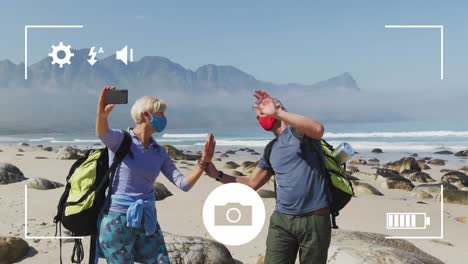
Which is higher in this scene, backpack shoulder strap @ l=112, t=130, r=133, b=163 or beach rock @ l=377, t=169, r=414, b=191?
backpack shoulder strap @ l=112, t=130, r=133, b=163

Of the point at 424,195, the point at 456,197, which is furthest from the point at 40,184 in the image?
the point at 456,197

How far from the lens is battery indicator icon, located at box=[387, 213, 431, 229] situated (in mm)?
10488

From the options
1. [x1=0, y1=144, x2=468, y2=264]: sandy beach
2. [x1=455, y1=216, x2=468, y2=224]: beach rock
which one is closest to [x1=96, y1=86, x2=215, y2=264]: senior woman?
[x1=0, y1=144, x2=468, y2=264]: sandy beach

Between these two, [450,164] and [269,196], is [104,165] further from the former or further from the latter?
[450,164]

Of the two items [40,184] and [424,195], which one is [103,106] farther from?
[424,195]

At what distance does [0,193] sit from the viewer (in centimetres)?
1212

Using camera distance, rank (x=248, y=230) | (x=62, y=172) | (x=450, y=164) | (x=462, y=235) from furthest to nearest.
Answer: (x=450, y=164) → (x=62, y=172) → (x=462, y=235) → (x=248, y=230)

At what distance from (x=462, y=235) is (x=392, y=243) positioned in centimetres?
365

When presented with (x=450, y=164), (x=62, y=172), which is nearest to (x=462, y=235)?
(x=62, y=172)

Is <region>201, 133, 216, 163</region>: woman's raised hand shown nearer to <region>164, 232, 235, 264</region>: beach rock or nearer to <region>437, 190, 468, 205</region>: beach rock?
<region>164, 232, 235, 264</region>: beach rock

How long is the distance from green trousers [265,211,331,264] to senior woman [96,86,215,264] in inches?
38.6

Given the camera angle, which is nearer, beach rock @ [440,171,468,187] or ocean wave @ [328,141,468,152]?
beach rock @ [440,171,468,187]

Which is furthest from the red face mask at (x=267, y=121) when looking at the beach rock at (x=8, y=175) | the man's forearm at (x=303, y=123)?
the beach rock at (x=8, y=175)

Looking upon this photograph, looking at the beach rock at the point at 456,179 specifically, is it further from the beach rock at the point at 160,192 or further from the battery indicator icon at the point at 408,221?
the beach rock at the point at 160,192
